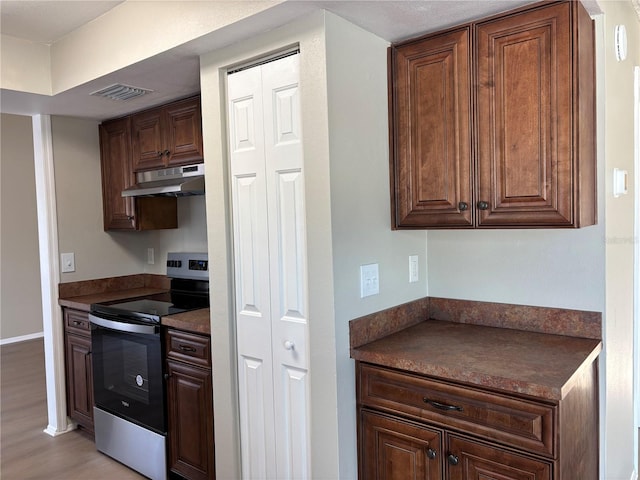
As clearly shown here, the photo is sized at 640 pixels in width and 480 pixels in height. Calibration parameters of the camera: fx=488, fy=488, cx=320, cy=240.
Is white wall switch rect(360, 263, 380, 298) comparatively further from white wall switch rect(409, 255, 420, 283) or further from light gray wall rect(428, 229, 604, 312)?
light gray wall rect(428, 229, 604, 312)

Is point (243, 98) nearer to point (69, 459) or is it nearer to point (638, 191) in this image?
point (638, 191)

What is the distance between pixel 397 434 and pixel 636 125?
2.12 m

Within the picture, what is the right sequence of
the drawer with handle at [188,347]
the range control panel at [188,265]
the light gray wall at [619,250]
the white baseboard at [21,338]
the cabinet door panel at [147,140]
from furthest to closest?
the white baseboard at [21,338]
the range control panel at [188,265]
the cabinet door panel at [147,140]
the drawer with handle at [188,347]
the light gray wall at [619,250]

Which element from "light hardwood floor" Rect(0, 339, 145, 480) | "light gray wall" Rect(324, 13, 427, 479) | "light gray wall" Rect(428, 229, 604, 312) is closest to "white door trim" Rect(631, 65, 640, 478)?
"light gray wall" Rect(428, 229, 604, 312)

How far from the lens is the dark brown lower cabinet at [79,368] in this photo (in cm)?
320

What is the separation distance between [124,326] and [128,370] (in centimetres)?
28

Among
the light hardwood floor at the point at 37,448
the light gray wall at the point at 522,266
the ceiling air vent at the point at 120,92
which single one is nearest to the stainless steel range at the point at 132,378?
the light hardwood floor at the point at 37,448

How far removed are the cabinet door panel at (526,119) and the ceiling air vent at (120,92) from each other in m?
1.85

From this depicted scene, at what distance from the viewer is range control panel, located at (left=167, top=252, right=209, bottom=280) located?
3.28 m

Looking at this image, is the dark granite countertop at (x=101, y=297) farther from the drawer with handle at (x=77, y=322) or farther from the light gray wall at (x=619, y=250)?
the light gray wall at (x=619, y=250)

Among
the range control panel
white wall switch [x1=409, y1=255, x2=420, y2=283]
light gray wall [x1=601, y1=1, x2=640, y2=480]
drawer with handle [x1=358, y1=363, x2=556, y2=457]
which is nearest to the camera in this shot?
drawer with handle [x1=358, y1=363, x2=556, y2=457]

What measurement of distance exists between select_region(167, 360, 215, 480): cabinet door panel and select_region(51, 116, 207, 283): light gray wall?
3.71 ft

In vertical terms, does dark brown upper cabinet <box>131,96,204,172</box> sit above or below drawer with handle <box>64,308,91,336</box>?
above

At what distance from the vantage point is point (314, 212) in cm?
185
